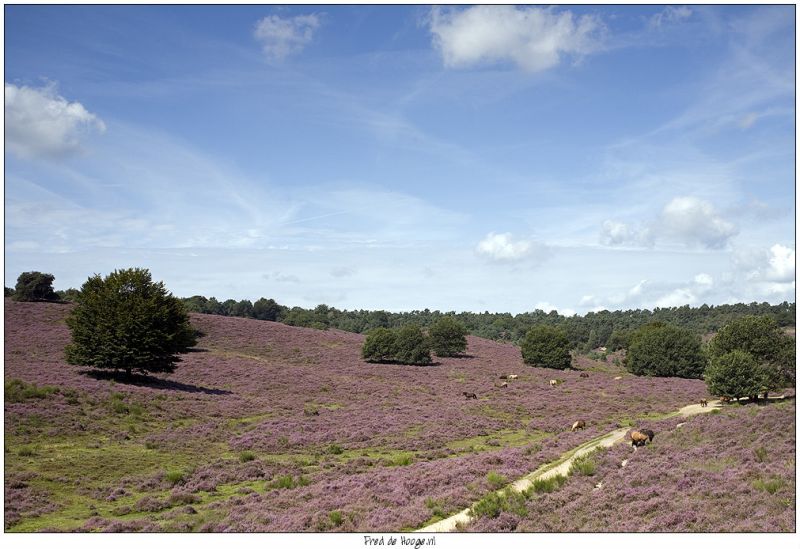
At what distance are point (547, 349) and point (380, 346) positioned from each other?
88.0 ft

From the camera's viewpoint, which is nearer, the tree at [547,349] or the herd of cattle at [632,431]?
the herd of cattle at [632,431]

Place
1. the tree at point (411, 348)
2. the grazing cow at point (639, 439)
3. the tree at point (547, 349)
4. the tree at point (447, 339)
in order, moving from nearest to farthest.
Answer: the grazing cow at point (639, 439)
the tree at point (411, 348)
the tree at point (547, 349)
the tree at point (447, 339)

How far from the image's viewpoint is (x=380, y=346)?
75812mm

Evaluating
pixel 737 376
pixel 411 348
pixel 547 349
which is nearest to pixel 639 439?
pixel 737 376

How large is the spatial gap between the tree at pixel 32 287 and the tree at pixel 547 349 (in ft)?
252

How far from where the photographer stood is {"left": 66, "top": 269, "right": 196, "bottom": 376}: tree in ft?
129

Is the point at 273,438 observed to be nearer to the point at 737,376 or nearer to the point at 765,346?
the point at 737,376

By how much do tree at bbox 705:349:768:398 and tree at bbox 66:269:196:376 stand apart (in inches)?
1700

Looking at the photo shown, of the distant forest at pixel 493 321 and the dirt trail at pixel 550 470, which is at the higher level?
the distant forest at pixel 493 321

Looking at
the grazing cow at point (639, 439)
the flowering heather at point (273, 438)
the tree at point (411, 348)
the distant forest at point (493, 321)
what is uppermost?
the distant forest at point (493, 321)

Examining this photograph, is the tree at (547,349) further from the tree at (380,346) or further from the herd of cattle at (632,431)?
the tree at (380,346)

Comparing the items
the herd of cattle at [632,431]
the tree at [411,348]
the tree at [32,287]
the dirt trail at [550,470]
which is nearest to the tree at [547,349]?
the herd of cattle at [632,431]

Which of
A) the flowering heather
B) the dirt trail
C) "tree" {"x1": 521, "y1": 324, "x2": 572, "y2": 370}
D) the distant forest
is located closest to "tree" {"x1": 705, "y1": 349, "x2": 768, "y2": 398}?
the flowering heather

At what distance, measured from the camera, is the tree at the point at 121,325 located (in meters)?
39.4
